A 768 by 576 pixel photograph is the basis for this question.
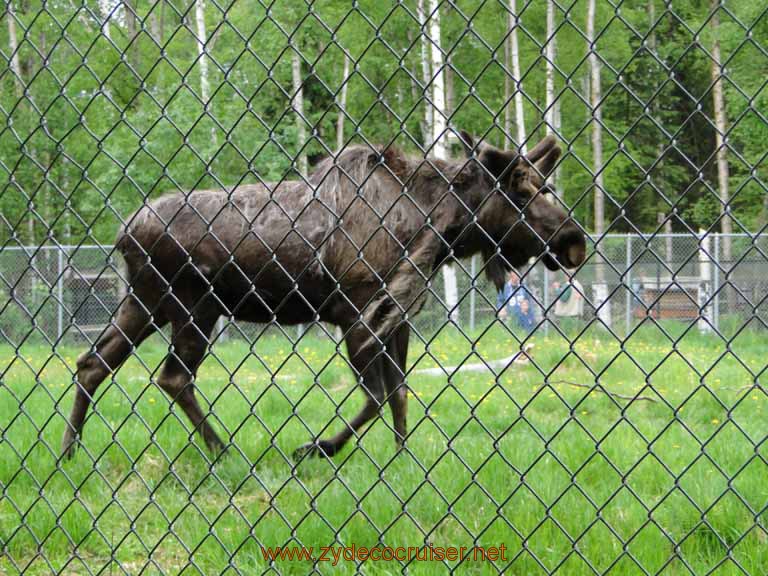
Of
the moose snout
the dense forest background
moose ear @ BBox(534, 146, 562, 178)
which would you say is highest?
moose ear @ BBox(534, 146, 562, 178)

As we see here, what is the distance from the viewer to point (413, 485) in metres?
4.54

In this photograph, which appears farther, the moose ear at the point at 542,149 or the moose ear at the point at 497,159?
the moose ear at the point at 542,149

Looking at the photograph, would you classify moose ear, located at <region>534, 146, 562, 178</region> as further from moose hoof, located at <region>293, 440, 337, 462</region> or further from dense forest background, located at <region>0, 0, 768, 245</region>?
dense forest background, located at <region>0, 0, 768, 245</region>

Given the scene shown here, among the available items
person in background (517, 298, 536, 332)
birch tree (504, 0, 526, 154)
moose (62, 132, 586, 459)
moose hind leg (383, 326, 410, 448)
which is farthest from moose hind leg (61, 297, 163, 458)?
person in background (517, 298, 536, 332)

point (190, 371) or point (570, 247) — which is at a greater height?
point (570, 247)

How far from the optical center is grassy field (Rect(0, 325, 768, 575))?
3090mm

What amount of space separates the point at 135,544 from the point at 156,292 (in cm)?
181

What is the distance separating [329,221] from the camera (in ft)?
17.5

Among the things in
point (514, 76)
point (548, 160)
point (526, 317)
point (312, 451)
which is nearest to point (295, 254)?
point (312, 451)

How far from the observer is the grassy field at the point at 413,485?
122 inches

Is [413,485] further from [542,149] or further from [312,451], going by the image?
[542,149]

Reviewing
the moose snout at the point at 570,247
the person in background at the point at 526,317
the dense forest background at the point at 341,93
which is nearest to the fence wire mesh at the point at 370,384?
the moose snout at the point at 570,247

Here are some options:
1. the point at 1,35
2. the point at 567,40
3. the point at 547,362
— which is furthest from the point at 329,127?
the point at 547,362

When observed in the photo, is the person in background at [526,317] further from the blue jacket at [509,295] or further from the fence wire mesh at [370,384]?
the fence wire mesh at [370,384]
